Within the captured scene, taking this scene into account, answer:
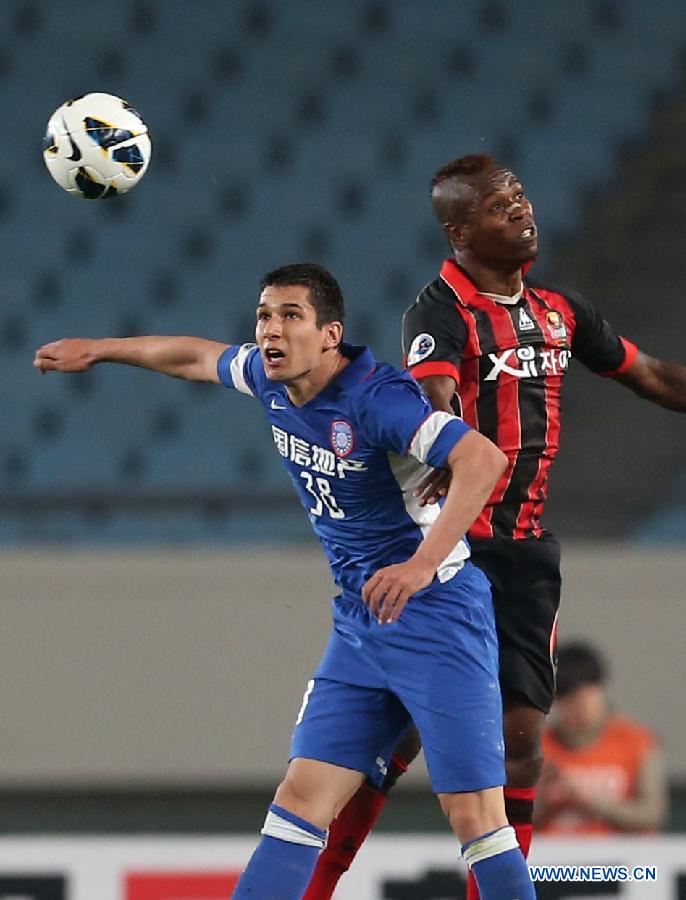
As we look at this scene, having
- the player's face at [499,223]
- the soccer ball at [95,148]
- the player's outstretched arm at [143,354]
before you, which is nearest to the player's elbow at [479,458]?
the player's face at [499,223]

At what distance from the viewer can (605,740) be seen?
19.6 ft

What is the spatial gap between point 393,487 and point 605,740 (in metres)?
2.66

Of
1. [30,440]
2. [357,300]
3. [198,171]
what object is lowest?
[30,440]

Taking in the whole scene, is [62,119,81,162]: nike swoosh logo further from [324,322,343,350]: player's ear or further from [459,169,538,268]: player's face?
[459,169,538,268]: player's face

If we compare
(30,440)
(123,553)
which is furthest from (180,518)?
(30,440)

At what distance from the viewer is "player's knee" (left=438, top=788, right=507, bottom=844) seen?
3.53 meters

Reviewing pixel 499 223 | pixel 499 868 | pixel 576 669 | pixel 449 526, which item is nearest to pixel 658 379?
pixel 499 223

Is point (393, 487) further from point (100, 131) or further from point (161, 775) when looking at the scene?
point (161, 775)

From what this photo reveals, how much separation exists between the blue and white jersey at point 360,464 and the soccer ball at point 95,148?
0.69m

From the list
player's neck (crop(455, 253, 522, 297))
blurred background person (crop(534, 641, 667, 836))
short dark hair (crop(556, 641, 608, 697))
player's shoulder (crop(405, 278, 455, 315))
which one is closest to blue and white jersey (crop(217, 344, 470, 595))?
player's shoulder (crop(405, 278, 455, 315))

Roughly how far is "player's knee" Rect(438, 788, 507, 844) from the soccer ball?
1.64 metres

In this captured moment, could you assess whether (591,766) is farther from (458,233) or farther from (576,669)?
(458,233)

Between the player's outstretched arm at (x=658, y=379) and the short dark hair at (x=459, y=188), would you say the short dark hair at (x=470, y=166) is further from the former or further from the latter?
the player's outstretched arm at (x=658, y=379)

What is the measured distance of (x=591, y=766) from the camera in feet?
19.4
